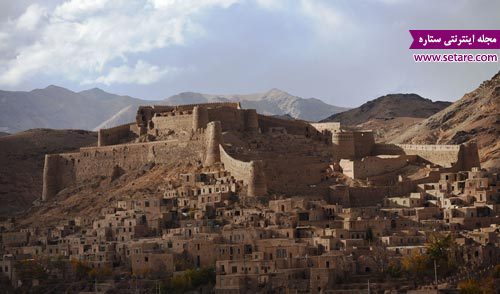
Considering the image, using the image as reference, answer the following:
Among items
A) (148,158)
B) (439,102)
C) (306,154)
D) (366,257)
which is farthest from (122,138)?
(439,102)

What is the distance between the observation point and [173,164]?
2970 inches

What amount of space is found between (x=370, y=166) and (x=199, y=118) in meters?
9.55

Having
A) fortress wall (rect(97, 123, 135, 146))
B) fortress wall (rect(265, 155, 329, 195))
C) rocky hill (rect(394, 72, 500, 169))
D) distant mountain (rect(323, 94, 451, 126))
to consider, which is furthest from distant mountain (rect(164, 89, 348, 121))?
fortress wall (rect(265, 155, 329, 195))

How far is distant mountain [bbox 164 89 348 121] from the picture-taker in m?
151

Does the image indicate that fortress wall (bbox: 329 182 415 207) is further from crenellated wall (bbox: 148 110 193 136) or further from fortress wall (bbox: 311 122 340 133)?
crenellated wall (bbox: 148 110 193 136)

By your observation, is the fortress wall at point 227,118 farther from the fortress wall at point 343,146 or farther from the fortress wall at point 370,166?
the fortress wall at point 370,166

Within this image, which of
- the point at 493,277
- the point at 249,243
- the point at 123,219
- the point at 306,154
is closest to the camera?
the point at 493,277

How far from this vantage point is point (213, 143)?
240 ft

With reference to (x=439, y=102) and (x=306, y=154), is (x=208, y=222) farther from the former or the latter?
(x=439, y=102)

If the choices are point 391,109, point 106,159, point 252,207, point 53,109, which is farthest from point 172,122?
point 53,109

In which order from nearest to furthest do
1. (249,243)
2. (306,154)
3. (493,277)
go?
(493,277), (249,243), (306,154)

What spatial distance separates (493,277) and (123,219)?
1851cm

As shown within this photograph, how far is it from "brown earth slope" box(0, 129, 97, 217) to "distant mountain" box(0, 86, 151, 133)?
44591mm

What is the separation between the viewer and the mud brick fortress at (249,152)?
7050 cm
